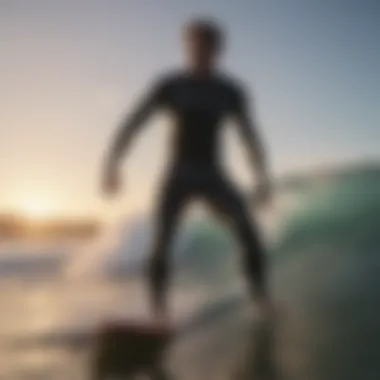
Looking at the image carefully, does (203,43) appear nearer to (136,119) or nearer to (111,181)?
(136,119)

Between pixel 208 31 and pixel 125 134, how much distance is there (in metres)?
0.22

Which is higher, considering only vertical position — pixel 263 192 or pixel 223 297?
pixel 263 192

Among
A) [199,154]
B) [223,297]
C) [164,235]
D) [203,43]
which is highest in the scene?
[203,43]

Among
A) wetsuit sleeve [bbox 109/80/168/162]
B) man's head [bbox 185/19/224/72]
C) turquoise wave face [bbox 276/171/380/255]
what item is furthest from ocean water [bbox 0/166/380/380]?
man's head [bbox 185/19/224/72]

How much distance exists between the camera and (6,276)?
1202 mm

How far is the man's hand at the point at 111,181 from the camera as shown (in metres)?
1.22

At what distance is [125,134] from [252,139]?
206mm

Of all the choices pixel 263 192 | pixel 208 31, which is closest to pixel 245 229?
pixel 263 192

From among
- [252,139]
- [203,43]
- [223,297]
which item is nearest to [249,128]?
[252,139]

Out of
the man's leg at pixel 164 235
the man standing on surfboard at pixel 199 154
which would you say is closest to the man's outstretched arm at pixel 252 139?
the man standing on surfboard at pixel 199 154

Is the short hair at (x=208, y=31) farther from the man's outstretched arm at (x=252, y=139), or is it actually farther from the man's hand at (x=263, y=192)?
the man's hand at (x=263, y=192)

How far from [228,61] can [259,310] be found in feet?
1.34

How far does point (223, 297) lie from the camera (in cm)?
120

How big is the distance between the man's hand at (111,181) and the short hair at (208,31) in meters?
0.26
